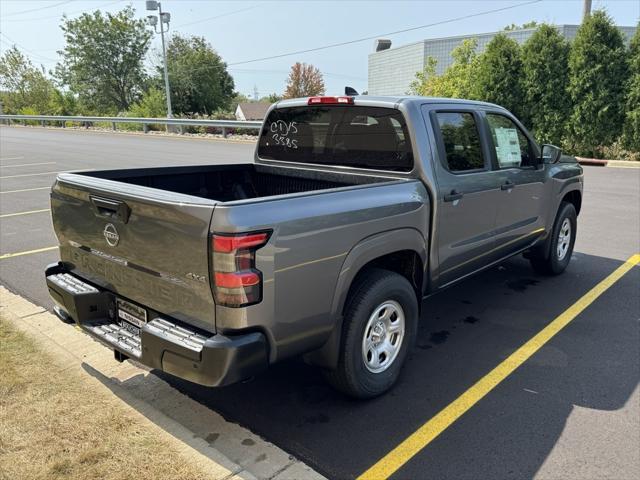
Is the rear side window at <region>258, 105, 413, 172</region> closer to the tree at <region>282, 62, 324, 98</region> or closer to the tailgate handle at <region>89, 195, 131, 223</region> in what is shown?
the tailgate handle at <region>89, 195, 131, 223</region>

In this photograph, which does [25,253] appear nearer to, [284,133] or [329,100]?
[284,133]

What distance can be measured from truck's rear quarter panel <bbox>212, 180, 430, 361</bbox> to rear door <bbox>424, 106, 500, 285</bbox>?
2.66ft

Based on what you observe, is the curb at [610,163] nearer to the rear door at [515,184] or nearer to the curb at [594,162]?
the curb at [594,162]

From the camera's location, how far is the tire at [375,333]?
3104 mm

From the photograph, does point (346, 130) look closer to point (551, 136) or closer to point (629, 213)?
point (629, 213)

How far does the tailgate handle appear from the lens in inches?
112

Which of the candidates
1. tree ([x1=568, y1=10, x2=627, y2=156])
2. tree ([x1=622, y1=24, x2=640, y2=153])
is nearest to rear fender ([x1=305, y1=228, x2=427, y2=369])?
tree ([x1=622, y1=24, x2=640, y2=153])

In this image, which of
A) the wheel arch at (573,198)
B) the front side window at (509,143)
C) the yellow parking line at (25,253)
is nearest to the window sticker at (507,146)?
the front side window at (509,143)

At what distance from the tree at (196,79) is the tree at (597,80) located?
51996 millimetres

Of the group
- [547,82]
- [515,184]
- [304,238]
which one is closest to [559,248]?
[515,184]

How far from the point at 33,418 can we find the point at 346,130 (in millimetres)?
2879

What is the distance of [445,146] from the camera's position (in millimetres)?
3898

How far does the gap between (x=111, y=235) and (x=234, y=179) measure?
1.85 metres

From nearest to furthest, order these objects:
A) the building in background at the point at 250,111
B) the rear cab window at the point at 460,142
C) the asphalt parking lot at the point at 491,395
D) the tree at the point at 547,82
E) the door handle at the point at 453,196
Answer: the asphalt parking lot at the point at 491,395 < the door handle at the point at 453,196 < the rear cab window at the point at 460,142 < the tree at the point at 547,82 < the building in background at the point at 250,111
